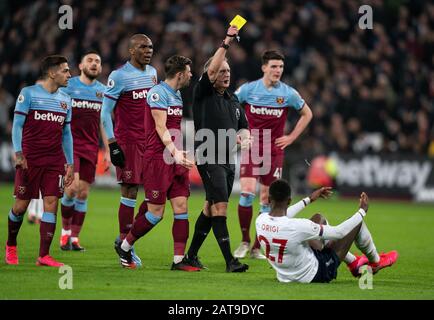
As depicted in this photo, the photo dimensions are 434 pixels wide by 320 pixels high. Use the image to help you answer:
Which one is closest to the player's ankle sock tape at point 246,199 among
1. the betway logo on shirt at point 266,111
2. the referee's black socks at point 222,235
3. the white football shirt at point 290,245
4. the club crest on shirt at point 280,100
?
the betway logo on shirt at point 266,111

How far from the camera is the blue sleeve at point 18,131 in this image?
1048cm

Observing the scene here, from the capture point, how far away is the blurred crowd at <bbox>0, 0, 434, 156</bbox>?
78.7 feet

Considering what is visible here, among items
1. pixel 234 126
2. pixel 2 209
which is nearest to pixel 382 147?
pixel 2 209

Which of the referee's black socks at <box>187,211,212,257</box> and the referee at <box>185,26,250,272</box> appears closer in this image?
the referee at <box>185,26,250,272</box>

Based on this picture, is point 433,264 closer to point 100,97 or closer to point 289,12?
point 100,97

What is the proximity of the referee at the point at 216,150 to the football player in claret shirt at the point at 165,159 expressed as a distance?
217 mm

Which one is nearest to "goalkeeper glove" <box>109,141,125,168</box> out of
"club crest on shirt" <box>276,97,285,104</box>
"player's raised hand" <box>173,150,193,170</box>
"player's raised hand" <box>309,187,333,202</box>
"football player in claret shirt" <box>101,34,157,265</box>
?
"football player in claret shirt" <box>101,34,157,265</box>

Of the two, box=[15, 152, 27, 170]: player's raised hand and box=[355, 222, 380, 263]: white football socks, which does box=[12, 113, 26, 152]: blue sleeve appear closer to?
box=[15, 152, 27, 170]: player's raised hand

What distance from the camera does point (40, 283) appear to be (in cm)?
920

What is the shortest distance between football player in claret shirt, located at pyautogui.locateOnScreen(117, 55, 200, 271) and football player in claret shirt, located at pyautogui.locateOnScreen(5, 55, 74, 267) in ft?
3.14

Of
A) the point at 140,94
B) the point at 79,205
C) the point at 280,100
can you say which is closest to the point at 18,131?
the point at 140,94

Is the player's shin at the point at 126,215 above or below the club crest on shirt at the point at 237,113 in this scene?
below

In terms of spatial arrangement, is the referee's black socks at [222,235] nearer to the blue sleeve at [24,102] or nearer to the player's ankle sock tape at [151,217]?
the player's ankle sock tape at [151,217]

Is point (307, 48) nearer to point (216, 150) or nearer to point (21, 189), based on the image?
point (216, 150)
